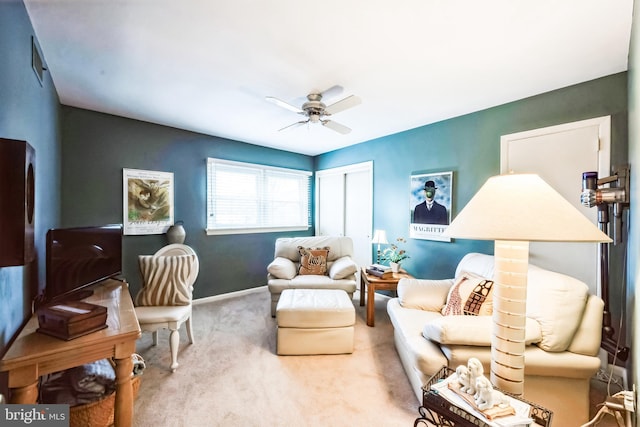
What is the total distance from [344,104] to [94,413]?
260 cm

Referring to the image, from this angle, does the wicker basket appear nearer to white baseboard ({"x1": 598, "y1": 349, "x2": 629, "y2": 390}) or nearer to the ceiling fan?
the ceiling fan

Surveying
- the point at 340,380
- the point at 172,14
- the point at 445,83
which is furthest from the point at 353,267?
the point at 172,14

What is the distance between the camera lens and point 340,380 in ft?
6.80

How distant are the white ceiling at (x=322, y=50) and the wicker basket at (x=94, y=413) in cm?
220

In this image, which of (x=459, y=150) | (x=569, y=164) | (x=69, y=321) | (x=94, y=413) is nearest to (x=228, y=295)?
(x=94, y=413)

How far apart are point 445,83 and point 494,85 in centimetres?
45

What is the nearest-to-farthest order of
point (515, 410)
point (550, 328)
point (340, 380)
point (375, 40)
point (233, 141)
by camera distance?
point (515, 410) → point (550, 328) → point (375, 40) → point (340, 380) → point (233, 141)

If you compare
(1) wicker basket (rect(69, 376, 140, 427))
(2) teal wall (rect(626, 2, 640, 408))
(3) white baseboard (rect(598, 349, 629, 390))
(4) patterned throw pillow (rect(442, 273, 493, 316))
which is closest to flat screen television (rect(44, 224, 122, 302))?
(1) wicker basket (rect(69, 376, 140, 427))

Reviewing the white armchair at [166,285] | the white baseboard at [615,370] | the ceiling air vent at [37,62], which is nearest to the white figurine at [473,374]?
the white baseboard at [615,370]

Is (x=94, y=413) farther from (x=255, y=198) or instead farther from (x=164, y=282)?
(x=255, y=198)

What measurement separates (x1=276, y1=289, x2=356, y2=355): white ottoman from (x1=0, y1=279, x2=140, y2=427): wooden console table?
3.88 feet

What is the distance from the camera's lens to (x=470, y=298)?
6.77 ft

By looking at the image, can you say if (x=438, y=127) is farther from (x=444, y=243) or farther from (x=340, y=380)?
(x=340, y=380)

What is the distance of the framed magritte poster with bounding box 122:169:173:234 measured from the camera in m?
3.28
